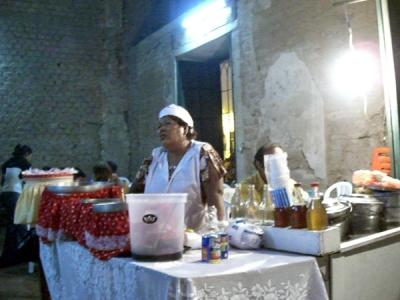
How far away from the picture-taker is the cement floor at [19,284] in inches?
178

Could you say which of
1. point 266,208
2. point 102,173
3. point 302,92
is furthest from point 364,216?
point 102,173

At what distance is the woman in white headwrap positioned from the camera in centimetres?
278

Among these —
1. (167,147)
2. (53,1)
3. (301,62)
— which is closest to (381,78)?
(301,62)

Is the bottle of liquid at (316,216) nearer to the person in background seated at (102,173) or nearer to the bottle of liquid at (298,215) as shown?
the bottle of liquid at (298,215)

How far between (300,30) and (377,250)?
12.0ft

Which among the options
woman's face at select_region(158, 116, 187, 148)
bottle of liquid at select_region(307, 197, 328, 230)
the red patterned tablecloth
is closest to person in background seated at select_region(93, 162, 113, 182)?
the red patterned tablecloth

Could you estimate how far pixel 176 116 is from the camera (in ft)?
9.30

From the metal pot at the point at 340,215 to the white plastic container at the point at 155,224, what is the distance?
0.74m

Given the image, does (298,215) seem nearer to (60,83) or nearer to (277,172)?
(277,172)

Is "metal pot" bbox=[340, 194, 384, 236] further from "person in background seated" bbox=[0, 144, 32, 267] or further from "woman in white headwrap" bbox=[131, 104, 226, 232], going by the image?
"person in background seated" bbox=[0, 144, 32, 267]

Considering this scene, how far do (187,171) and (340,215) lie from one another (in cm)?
102

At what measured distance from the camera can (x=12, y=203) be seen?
6.02 metres

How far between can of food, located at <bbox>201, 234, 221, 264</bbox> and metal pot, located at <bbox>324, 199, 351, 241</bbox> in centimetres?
58


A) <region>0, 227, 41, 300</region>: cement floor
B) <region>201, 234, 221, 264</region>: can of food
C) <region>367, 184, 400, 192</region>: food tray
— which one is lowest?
<region>0, 227, 41, 300</region>: cement floor
